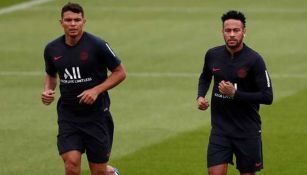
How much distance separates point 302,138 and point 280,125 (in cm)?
124

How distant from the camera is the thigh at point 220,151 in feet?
51.1

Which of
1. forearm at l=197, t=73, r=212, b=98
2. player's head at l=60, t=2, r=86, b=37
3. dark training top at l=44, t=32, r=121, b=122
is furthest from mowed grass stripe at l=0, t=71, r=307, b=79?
player's head at l=60, t=2, r=86, b=37

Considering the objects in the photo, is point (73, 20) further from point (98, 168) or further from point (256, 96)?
point (256, 96)

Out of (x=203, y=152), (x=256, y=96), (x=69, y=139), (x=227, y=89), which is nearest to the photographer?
(x=227, y=89)

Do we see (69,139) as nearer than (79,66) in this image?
No

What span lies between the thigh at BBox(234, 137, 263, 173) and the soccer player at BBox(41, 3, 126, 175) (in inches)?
65.6

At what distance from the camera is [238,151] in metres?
15.7

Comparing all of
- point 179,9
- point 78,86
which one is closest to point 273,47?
point 179,9

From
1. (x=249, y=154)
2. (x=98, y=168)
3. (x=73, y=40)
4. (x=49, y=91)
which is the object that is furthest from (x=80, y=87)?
(x=249, y=154)

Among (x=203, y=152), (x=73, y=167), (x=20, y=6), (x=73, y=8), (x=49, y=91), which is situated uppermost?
(x=73, y=8)

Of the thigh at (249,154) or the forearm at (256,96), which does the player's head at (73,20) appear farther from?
the thigh at (249,154)

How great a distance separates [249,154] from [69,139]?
219 cm

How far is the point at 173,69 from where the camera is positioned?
28312mm

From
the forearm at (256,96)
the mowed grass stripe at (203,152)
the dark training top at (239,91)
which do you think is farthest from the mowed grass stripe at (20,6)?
the forearm at (256,96)
